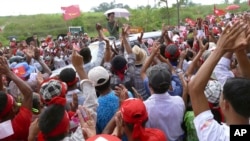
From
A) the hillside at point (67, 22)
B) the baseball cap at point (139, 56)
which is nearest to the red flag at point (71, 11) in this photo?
the baseball cap at point (139, 56)

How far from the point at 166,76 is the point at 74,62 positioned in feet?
2.84

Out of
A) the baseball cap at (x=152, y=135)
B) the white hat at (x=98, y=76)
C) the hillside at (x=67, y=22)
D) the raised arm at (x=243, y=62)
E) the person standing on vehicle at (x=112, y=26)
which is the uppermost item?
the raised arm at (x=243, y=62)

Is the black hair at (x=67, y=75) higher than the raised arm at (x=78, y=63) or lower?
lower

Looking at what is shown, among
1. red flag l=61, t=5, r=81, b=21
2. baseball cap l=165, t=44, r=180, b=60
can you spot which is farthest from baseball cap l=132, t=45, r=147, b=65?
red flag l=61, t=5, r=81, b=21

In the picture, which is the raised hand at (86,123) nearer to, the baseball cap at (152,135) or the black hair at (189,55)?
the baseball cap at (152,135)

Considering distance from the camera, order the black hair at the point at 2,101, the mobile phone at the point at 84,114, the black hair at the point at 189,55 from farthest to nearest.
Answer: the black hair at the point at 189,55, the black hair at the point at 2,101, the mobile phone at the point at 84,114

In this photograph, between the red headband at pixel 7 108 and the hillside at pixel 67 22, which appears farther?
the hillside at pixel 67 22

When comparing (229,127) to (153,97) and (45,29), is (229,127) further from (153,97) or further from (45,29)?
(45,29)

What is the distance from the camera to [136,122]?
2.72m

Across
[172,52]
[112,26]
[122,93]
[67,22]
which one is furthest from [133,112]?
[67,22]

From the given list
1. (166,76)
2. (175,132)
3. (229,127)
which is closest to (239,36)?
(229,127)

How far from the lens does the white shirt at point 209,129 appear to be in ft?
6.86

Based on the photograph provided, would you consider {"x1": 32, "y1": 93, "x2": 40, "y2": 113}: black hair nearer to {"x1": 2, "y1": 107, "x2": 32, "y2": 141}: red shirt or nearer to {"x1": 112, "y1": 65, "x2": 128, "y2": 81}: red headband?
{"x1": 2, "y1": 107, "x2": 32, "y2": 141}: red shirt

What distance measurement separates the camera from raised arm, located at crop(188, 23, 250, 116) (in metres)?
2.08
